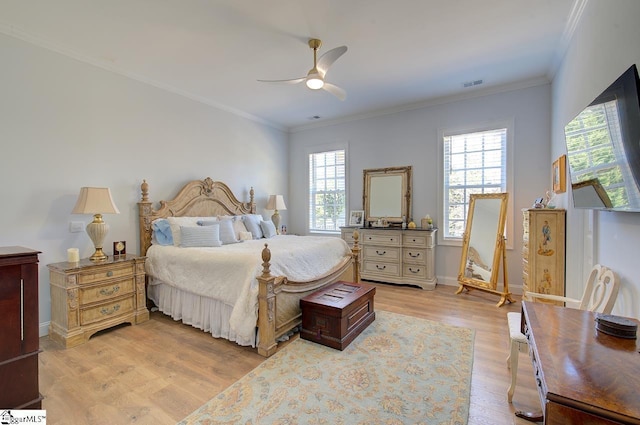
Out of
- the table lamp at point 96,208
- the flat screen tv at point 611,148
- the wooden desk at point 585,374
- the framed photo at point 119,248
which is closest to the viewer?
the wooden desk at point 585,374

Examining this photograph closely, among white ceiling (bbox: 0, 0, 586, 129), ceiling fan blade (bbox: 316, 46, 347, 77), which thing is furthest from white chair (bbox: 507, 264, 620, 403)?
ceiling fan blade (bbox: 316, 46, 347, 77)

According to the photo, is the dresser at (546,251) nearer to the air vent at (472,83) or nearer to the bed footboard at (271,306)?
the air vent at (472,83)

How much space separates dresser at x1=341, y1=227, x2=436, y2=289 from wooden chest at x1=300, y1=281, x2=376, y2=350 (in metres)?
1.86

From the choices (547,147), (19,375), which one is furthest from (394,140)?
(19,375)

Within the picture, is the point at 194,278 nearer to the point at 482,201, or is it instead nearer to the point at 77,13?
the point at 77,13

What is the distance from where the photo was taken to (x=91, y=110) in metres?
3.29

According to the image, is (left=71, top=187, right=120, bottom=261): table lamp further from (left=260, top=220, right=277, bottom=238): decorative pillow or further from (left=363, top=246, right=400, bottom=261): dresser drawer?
(left=363, top=246, right=400, bottom=261): dresser drawer

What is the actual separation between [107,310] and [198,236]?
117 centimetres

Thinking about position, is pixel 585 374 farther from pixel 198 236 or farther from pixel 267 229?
pixel 267 229

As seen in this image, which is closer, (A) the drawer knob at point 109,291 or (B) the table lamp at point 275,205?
(A) the drawer knob at point 109,291

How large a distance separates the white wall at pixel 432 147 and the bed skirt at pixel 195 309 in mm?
3225

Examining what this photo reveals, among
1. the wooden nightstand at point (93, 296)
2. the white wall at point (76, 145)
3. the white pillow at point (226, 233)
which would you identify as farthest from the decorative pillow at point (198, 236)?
the white wall at point (76, 145)

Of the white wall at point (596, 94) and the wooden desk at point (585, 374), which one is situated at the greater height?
the white wall at point (596, 94)

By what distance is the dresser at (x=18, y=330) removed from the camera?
4.92ft
